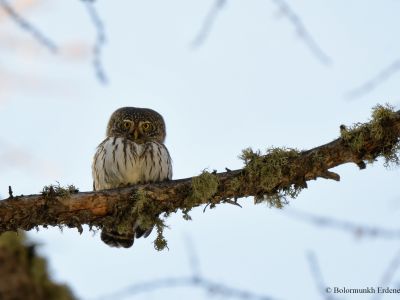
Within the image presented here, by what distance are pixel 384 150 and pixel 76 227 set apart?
2.22 metres

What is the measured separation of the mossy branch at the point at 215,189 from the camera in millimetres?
4855

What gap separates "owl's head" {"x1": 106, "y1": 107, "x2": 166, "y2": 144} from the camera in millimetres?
7059

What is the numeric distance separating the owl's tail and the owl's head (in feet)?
4.25

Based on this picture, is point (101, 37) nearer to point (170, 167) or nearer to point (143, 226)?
point (143, 226)

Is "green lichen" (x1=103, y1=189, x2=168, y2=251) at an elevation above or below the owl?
below

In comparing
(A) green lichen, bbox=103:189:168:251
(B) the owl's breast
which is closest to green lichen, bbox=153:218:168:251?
(A) green lichen, bbox=103:189:168:251

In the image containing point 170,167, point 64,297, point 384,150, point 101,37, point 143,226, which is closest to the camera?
point 101,37

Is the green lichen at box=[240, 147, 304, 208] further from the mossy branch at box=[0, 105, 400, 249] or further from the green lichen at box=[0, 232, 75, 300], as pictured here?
the green lichen at box=[0, 232, 75, 300]

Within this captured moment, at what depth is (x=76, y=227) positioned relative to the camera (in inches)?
199

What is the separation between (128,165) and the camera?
637cm

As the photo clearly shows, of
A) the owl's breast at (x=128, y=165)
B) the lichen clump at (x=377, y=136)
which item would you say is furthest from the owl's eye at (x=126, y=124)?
the lichen clump at (x=377, y=136)

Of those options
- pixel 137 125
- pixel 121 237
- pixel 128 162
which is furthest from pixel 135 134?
pixel 121 237

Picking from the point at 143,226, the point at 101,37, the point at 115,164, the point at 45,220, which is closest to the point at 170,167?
the point at 115,164

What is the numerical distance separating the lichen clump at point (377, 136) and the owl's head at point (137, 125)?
103 inches
